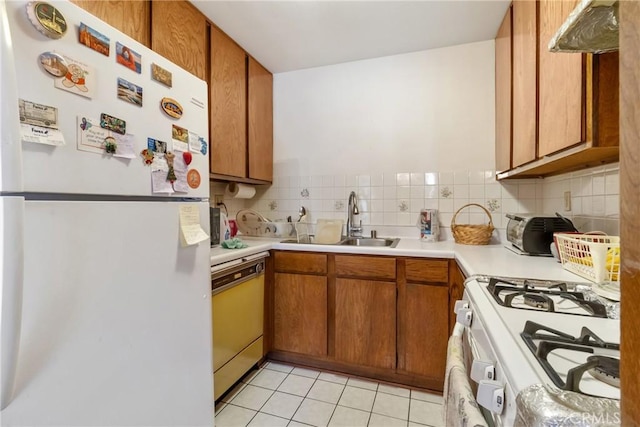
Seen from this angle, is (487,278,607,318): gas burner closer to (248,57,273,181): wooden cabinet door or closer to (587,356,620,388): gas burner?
(587,356,620,388): gas burner

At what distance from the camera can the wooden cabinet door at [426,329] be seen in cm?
169

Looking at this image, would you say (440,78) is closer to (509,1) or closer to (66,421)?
(509,1)

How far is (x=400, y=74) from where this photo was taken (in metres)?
2.27

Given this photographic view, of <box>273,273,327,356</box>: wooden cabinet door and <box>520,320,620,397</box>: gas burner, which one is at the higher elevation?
<box>520,320,620,397</box>: gas burner

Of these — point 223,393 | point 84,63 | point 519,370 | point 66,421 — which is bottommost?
point 223,393

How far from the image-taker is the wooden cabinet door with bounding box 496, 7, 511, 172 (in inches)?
68.3

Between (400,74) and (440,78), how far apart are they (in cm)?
29

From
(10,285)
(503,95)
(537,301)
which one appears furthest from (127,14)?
(503,95)

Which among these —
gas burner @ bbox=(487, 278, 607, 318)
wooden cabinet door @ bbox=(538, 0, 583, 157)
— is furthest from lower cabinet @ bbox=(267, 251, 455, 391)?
wooden cabinet door @ bbox=(538, 0, 583, 157)

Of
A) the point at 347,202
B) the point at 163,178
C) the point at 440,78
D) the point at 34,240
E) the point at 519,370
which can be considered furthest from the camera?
the point at 347,202

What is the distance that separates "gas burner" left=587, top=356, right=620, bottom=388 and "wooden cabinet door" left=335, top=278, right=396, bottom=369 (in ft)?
4.26

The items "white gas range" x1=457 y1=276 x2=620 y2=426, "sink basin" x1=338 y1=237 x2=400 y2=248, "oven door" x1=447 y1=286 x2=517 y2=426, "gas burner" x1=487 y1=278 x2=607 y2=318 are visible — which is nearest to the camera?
"white gas range" x1=457 y1=276 x2=620 y2=426

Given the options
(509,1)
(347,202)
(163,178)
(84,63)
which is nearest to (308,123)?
(347,202)

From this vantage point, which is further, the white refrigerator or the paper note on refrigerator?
the paper note on refrigerator
